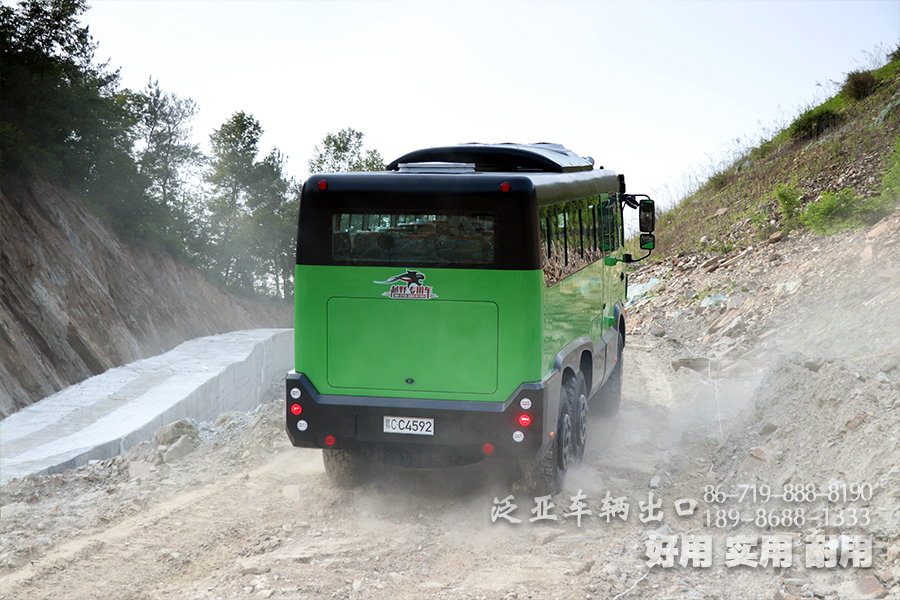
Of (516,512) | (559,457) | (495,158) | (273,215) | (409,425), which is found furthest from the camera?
(273,215)

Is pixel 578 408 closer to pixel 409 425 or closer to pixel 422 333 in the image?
pixel 409 425

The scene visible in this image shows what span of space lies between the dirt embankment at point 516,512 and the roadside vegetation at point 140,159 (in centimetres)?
1879

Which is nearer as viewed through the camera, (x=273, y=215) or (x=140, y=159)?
(x=140, y=159)

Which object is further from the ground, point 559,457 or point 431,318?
point 431,318

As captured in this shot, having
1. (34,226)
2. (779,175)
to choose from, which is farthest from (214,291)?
(779,175)

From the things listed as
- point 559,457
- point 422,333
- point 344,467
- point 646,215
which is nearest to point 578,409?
point 559,457

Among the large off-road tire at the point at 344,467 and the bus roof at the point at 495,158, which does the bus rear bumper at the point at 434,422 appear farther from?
the bus roof at the point at 495,158

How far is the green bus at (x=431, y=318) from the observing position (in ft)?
20.2

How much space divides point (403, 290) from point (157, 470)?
3.81m

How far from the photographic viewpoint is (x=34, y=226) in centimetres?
2309

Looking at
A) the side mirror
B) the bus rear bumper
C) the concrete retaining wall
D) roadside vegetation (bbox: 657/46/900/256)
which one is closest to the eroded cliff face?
the concrete retaining wall

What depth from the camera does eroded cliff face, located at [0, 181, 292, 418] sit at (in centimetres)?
1899

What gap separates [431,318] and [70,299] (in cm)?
2003

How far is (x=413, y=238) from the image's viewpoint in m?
6.28
